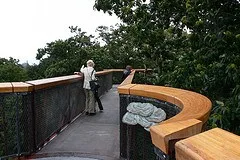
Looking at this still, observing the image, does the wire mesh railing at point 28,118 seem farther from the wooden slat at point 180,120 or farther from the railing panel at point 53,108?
the wooden slat at point 180,120

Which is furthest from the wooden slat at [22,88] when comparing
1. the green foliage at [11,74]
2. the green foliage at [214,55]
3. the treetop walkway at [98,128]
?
the green foliage at [11,74]

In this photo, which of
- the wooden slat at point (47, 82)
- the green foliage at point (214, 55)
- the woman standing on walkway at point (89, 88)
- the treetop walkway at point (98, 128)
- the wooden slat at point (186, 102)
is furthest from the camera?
the woman standing on walkway at point (89, 88)

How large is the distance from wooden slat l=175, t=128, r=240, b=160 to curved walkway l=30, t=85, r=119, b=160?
3.58 meters

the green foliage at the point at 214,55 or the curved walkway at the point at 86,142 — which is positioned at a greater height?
the green foliage at the point at 214,55

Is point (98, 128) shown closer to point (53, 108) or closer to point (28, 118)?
point (53, 108)

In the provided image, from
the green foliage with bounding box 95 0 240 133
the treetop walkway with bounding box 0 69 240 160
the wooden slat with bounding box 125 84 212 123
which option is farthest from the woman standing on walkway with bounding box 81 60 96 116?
the wooden slat with bounding box 125 84 212 123

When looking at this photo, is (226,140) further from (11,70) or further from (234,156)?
(11,70)

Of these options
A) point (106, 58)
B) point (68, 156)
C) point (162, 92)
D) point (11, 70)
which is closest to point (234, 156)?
point (162, 92)

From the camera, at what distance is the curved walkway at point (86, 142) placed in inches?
194

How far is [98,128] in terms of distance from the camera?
6.95 m

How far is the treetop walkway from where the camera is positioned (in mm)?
1577

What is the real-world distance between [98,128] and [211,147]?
19.2 feet

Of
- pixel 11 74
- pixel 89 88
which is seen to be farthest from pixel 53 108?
pixel 11 74

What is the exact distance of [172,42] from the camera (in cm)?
758
